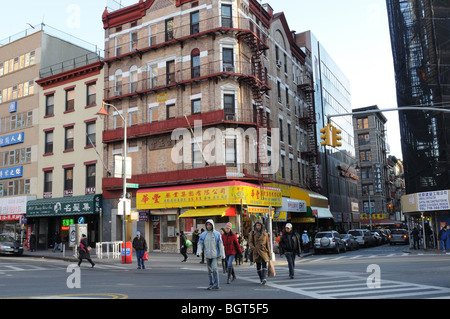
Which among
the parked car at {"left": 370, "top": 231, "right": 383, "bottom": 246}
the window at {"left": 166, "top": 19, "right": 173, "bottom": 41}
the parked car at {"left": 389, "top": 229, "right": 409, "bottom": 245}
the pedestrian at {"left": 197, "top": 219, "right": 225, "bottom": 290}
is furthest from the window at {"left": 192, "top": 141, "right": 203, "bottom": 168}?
the parked car at {"left": 389, "top": 229, "right": 409, "bottom": 245}

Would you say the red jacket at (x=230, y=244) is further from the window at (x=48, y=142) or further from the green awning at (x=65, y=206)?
the window at (x=48, y=142)

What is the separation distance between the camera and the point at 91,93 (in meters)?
37.2

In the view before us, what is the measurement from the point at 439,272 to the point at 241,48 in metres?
21.9

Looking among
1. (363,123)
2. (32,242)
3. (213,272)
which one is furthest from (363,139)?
(213,272)

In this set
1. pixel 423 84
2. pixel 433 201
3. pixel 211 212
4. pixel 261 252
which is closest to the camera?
pixel 261 252

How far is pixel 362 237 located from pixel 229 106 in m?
18.3

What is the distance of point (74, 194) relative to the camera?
36656 mm

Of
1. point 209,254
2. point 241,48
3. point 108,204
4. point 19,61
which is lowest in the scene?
point 209,254

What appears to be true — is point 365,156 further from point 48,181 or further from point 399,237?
point 48,181

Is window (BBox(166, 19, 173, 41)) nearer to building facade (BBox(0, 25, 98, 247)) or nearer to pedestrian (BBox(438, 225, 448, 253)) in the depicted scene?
building facade (BBox(0, 25, 98, 247))

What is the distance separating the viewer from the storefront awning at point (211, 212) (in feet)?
92.4

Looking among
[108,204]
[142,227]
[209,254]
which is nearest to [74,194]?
[108,204]

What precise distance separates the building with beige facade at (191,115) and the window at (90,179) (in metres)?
1.67

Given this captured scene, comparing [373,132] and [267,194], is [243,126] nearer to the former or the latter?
[267,194]
